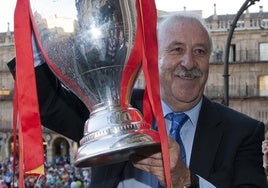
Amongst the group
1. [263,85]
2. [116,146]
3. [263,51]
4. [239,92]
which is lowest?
[116,146]

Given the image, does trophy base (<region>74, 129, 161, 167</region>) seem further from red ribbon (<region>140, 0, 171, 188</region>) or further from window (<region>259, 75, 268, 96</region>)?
window (<region>259, 75, 268, 96</region>)

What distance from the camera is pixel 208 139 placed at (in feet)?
5.32

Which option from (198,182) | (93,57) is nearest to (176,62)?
(198,182)

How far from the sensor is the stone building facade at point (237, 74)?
87.7 feet

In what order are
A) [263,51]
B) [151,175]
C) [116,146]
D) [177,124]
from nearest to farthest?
[116,146], [151,175], [177,124], [263,51]

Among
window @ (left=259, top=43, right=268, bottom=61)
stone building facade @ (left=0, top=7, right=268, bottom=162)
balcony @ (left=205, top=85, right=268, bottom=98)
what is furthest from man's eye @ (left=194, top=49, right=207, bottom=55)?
window @ (left=259, top=43, right=268, bottom=61)

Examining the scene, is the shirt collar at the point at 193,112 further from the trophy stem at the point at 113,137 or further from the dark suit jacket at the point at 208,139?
the trophy stem at the point at 113,137

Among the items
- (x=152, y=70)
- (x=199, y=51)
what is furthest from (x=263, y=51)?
(x=152, y=70)

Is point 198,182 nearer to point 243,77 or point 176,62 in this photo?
point 176,62

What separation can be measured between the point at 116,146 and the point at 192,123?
2.37 ft

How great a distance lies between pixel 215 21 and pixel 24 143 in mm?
28578

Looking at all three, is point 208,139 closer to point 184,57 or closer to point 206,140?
point 206,140

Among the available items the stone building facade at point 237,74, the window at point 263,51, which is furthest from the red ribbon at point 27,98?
the window at point 263,51

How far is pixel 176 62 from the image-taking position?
1630 millimetres
